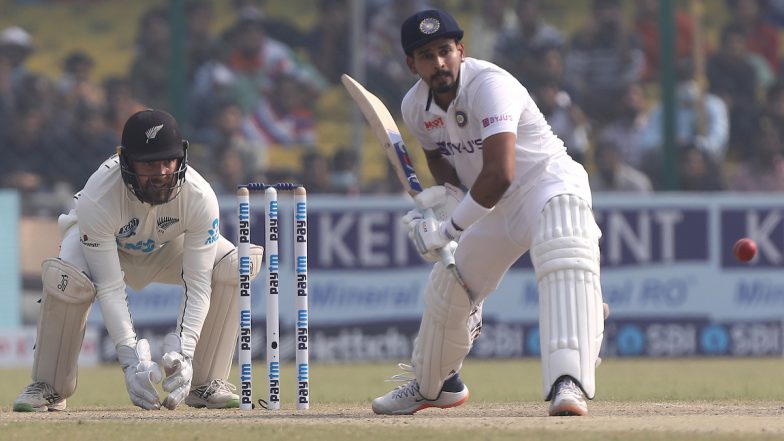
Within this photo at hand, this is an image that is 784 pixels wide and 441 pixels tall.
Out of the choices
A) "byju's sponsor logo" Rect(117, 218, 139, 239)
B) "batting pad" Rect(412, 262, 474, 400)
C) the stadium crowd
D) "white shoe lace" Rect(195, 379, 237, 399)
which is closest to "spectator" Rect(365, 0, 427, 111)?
the stadium crowd

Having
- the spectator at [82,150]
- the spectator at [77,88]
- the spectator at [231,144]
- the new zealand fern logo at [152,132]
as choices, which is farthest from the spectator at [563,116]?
the new zealand fern logo at [152,132]

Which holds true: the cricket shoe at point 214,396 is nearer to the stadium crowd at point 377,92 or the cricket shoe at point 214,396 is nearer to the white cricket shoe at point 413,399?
the white cricket shoe at point 413,399

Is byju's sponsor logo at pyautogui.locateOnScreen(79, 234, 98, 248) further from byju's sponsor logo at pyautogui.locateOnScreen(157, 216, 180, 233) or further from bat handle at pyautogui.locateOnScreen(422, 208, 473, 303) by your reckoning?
bat handle at pyautogui.locateOnScreen(422, 208, 473, 303)

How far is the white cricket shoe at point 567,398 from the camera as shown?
5973 mm

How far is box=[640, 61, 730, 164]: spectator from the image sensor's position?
44.0ft

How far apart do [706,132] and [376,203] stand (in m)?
3.40

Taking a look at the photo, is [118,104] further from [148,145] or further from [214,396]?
[148,145]

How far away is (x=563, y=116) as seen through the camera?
44.5 ft

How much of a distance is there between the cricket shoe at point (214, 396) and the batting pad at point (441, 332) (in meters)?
1.07

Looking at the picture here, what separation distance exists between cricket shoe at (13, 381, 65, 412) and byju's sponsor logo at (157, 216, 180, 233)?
1031mm

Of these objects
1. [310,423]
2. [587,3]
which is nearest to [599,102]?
[587,3]

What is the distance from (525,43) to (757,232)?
9.78 feet

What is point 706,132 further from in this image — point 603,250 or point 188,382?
point 188,382

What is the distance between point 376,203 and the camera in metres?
12.7
